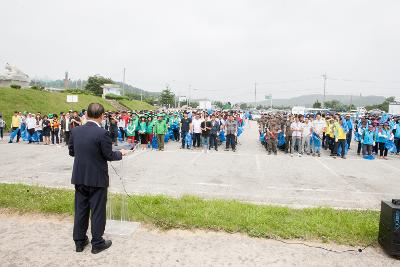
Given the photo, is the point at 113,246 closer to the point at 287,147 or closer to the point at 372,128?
the point at 287,147

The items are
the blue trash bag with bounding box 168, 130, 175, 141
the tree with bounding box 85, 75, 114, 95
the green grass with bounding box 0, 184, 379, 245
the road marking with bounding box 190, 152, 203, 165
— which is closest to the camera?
the green grass with bounding box 0, 184, 379, 245

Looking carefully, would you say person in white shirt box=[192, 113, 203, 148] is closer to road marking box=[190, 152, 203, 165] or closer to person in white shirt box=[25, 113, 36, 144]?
road marking box=[190, 152, 203, 165]

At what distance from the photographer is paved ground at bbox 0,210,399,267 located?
4.51m

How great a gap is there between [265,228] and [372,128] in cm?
1297

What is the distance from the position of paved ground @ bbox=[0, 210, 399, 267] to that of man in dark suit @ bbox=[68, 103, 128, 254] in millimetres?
305

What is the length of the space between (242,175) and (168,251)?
6.51 m

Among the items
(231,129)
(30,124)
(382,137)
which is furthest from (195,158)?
(30,124)

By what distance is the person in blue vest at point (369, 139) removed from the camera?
1588 centimetres

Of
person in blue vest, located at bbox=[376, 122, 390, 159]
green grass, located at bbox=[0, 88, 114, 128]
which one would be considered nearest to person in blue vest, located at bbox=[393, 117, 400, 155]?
person in blue vest, located at bbox=[376, 122, 390, 159]

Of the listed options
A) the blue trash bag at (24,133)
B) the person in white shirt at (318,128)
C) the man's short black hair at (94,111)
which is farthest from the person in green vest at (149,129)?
the man's short black hair at (94,111)

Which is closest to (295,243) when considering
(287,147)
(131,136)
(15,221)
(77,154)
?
(77,154)

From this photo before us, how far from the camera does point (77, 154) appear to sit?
4.75m

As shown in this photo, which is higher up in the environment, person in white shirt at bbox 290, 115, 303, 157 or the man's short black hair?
the man's short black hair

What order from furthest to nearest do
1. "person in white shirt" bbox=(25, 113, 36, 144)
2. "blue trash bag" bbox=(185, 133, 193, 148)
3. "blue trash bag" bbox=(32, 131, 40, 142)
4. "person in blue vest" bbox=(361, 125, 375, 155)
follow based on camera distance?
"blue trash bag" bbox=(32, 131, 40, 142), "person in white shirt" bbox=(25, 113, 36, 144), "blue trash bag" bbox=(185, 133, 193, 148), "person in blue vest" bbox=(361, 125, 375, 155)
